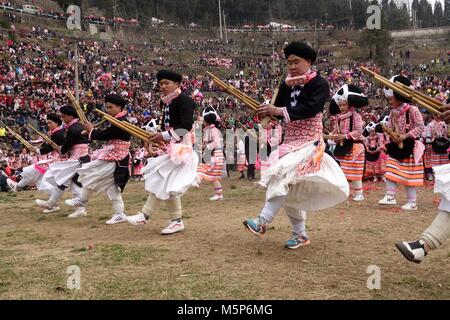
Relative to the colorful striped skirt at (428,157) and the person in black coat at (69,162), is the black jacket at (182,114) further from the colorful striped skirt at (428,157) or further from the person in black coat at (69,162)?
the colorful striped skirt at (428,157)

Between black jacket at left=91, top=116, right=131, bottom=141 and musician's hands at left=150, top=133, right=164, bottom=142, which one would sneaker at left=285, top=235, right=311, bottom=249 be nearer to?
musician's hands at left=150, top=133, right=164, bottom=142

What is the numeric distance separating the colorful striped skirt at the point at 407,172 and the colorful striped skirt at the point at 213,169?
4282 millimetres

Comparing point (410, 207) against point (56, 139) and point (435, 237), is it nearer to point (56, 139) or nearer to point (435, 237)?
point (435, 237)

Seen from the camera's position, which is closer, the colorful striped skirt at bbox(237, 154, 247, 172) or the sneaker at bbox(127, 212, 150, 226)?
the sneaker at bbox(127, 212, 150, 226)

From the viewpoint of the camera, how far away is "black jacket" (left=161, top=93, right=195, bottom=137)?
23.3 feet

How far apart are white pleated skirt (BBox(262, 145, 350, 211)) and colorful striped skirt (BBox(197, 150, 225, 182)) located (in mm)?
6355

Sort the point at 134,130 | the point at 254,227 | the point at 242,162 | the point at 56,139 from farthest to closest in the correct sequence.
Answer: the point at 242,162 → the point at 56,139 → the point at 134,130 → the point at 254,227

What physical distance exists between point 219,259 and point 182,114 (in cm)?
235

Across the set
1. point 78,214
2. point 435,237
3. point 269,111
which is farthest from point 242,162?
point 435,237

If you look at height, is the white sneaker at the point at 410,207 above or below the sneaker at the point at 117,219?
below

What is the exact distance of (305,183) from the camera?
567cm

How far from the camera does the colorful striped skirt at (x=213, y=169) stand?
39.9 feet

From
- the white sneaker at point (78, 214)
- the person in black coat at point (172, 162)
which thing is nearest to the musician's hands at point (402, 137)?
the person in black coat at point (172, 162)

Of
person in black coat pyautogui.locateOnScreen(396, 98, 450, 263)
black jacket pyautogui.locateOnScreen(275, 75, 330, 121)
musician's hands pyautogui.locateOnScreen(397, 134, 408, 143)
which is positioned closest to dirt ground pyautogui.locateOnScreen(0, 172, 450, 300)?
person in black coat pyautogui.locateOnScreen(396, 98, 450, 263)
